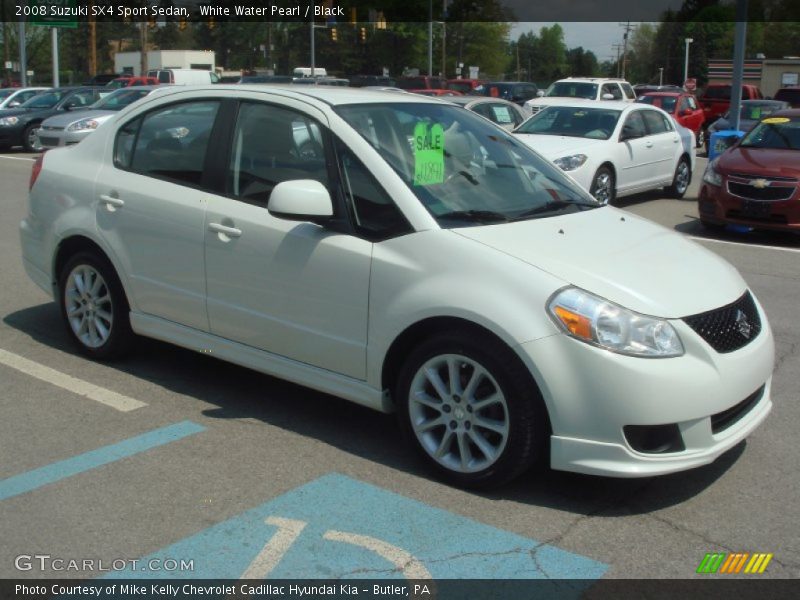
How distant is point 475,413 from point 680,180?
503 inches

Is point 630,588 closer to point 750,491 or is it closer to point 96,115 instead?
point 750,491

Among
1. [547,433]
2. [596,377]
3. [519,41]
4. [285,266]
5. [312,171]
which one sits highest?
[519,41]

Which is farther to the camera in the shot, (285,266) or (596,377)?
(285,266)

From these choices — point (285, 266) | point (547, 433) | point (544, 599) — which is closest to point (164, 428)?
point (285, 266)

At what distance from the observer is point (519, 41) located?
6299 inches

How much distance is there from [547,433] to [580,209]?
1502 millimetres

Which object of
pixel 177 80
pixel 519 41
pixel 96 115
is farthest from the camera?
pixel 519 41

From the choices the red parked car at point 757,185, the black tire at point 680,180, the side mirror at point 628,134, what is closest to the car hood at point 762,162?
the red parked car at point 757,185

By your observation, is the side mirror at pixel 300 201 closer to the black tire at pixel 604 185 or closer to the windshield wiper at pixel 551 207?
the windshield wiper at pixel 551 207

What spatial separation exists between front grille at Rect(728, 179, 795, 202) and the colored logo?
8210 mm

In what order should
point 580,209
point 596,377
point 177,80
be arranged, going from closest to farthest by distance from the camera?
point 596,377, point 580,209, point 177,80

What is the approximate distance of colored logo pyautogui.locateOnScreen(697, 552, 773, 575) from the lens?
11.6ft

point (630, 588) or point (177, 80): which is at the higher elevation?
point (177, 80)

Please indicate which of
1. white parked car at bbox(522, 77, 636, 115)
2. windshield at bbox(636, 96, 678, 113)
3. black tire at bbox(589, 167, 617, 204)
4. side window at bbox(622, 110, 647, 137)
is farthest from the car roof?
windshield at bbox(636, 96, 678, 113)
